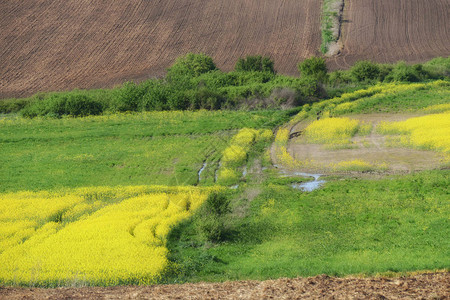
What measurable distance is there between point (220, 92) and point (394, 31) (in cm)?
3434

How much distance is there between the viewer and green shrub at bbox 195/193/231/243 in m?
21.0

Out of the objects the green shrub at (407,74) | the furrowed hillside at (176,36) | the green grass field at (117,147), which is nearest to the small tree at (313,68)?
the green shrub at (407,74)

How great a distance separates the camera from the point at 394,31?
245ft

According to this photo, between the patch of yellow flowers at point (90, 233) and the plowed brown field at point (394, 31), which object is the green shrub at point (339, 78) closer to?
the plowed brown field at point (394, 31)

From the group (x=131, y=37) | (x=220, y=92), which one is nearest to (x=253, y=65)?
(x=220, y=92)

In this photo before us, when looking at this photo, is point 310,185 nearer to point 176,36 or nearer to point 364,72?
point 364,72

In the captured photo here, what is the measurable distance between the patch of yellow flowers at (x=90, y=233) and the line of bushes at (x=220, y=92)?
21021 mm

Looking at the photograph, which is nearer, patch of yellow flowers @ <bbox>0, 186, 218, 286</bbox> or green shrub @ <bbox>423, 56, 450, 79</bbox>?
patch of yellow flowers @ <bbox>0, 186, 218, 286</bbox>

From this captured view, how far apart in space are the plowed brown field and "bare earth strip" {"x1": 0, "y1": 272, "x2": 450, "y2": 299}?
2048 inches

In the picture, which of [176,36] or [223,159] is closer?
[223,159]

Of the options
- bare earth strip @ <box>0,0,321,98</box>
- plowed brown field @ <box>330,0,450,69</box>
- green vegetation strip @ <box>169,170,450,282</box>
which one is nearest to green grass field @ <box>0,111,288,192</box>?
green vegetation strip @ <box>169,170,450,282</box>

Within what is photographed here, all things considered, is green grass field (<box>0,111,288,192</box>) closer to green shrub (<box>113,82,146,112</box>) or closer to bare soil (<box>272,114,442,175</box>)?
green shrub (<box>113,82,146,112</box>)

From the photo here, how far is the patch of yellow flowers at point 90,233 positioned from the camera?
18.1 meters

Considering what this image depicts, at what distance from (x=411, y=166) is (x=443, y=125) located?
7.95 meters
